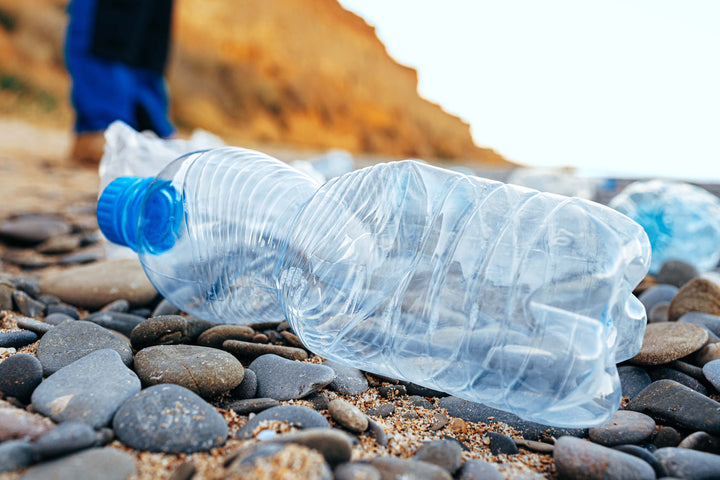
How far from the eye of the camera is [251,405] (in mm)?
1060

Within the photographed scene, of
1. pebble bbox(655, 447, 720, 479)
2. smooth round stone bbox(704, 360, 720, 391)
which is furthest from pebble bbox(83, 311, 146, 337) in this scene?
smooth round stone bbox(704, 360, 720, 391)

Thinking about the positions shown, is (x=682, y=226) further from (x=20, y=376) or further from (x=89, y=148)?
(x=89, y=148)

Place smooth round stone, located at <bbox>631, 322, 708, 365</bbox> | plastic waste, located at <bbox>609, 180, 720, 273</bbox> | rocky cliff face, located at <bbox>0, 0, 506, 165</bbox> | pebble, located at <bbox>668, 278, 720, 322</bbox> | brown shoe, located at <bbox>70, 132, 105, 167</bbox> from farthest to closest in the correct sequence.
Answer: rocky cliff face, located at <bbox>0, 0, 506, 165</bbox>, brown shoe, located at <bbox>70, 132, 105, 167</bbox>, plastic waste, located at <bbox>609, 180, 720, 273</bbox>, pebble, located at <bbox>668, 278, 720, 322</bbox>, smooth round stone, located at <bbox>631, 322, 708, 365</bbox>

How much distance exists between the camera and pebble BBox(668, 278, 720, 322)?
172 cm

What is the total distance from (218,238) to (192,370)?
0.54m

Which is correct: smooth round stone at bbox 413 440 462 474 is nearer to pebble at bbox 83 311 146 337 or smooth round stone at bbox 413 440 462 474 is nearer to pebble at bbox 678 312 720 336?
pebble at bbox 83 311 146 337

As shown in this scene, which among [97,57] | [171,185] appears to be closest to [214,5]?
[97,57]

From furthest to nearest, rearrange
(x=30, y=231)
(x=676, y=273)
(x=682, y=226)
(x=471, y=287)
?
1. (x=682, y=226)
2. (x=30, y=231)
3. (x=676, y=273)
4. (x=471, y=287)

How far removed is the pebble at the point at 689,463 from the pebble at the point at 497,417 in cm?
19

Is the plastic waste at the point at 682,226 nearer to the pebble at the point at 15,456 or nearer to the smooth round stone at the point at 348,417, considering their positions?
Result: the smooth round stone at the point at 348,417

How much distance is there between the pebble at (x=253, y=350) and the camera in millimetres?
1296

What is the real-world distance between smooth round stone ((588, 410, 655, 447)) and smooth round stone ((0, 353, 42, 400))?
1177mm

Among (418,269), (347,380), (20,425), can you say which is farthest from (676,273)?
(20,425)

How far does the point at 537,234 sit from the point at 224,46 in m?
15.7
